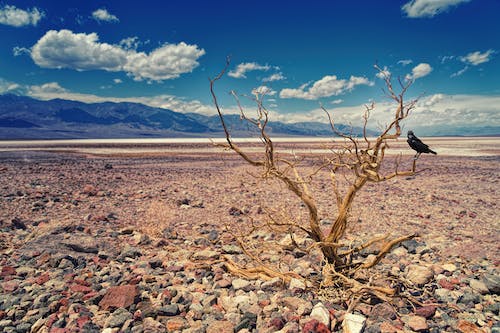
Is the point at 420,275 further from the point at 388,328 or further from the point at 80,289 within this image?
the point at 80,289

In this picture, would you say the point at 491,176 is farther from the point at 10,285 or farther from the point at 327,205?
the point at 10,285

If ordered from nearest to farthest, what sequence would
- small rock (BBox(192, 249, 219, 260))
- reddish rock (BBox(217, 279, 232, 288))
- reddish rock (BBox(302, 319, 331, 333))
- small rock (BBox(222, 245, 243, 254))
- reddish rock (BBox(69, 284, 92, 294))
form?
reddish rock (BBox(302, 319, 331, 333)), reddish rock (BBox(69, 284, 92, 294)), reddish rock (BBox(217, 279, 232, 288)), small rock (BBox(192, 249, 219, 260)), small rock (BBox(222, 245, 243, 254))

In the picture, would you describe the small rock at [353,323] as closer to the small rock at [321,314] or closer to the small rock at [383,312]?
the small rock at [321,314]

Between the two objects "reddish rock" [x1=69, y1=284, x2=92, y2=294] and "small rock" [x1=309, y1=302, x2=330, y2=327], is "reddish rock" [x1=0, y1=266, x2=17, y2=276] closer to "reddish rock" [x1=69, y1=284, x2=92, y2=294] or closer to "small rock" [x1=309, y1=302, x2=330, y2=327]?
"reddish rock" [x1=69, y1=284, x2=92, y2=294]

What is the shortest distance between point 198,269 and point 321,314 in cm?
230

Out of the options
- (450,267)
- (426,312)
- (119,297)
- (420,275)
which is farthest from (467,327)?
(119,297)

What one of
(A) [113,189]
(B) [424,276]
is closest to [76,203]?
(A) [113,189]

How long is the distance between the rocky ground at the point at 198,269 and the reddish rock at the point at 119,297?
0.05 feet

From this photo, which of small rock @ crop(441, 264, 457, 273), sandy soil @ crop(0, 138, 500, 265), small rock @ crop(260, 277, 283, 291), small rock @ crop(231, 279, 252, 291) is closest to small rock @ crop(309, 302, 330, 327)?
small rock @ crop(260, 277, 283, 291)

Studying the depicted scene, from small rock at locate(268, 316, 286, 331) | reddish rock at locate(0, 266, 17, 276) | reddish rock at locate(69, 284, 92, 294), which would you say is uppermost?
reddish rock at locate(0, 266, 17, 276)

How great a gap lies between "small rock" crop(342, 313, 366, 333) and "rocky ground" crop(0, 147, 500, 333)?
13 millimetres

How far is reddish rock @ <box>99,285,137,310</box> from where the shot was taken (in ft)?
13.1

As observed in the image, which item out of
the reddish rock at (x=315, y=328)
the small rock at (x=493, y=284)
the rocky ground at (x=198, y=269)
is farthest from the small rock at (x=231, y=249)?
the small rock at (x=493, y=284)

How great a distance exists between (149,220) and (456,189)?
10998 mm
